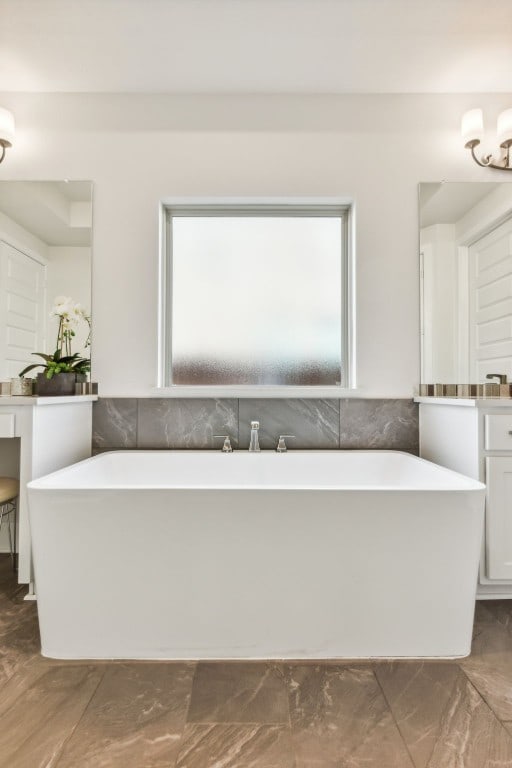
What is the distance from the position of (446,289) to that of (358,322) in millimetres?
486

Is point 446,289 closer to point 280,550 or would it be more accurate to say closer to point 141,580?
point 280,550

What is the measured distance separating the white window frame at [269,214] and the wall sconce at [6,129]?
0.83 m

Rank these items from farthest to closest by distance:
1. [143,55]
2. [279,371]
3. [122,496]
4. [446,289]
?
1. [279,371]
2. [446,289]
3. [143,55]
4. [122,496]

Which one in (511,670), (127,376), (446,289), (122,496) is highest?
(446,289)

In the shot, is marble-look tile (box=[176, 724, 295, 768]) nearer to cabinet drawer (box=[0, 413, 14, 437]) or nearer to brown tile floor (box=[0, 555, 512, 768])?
brown tile floor (box=[0, 555, 512, 768])

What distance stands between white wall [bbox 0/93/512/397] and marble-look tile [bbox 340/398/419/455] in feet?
0.23

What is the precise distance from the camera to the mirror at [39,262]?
90.0 inches

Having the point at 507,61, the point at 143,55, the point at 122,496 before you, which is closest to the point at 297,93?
the point at 143,55

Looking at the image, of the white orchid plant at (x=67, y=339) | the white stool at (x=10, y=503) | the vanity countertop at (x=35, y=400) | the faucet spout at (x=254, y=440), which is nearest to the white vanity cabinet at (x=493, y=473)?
the faucet spout at (x=254, y=440)

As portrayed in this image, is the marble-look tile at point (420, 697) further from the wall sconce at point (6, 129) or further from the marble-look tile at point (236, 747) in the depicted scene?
the wall sconce at point (6, 129)

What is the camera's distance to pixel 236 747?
107 cm

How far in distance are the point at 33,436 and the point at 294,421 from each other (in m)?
1.23

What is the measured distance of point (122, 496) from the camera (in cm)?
136

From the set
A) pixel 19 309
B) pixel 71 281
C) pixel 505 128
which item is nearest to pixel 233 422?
pixel 71 281
